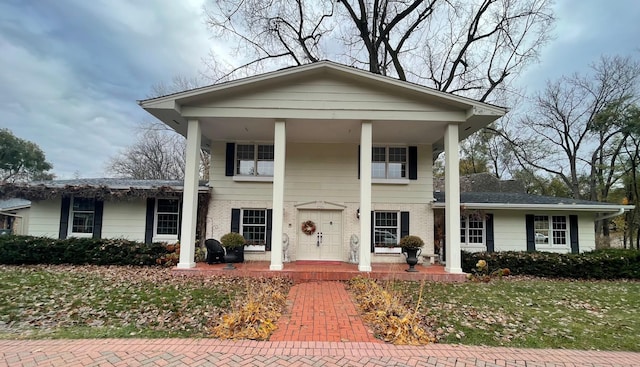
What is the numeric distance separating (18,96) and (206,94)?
29270 millimetres

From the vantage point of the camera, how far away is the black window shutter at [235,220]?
1159cm

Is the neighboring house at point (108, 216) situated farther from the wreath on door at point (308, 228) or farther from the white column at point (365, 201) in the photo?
the white column at point (365, 201)

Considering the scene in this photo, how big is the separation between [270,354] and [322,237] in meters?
7.81

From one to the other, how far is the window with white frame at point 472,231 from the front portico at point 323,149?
1.83 metres

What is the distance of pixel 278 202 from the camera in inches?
368

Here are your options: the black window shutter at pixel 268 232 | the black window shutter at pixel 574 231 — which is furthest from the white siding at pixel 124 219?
the black window shutter at pixel 574 231

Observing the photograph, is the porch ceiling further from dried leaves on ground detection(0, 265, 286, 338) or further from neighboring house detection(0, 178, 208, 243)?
dried leaves on ground detection(0, 265, 286, 338)

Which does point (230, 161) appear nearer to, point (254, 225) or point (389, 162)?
point (254, 225)

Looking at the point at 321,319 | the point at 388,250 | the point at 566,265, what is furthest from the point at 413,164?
the point at 321,319

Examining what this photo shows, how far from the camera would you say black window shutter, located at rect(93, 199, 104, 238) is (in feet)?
39.2

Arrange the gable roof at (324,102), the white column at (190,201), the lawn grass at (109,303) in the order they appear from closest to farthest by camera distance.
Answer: the lawn grass at (109,303) → the white column at (190,201) → the gable roof at (324,102)

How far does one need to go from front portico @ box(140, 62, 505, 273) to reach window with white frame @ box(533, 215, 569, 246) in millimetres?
4628

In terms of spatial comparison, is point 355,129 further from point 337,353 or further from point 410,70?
point 410,70

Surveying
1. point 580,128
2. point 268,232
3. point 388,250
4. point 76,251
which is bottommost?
point 76,251
